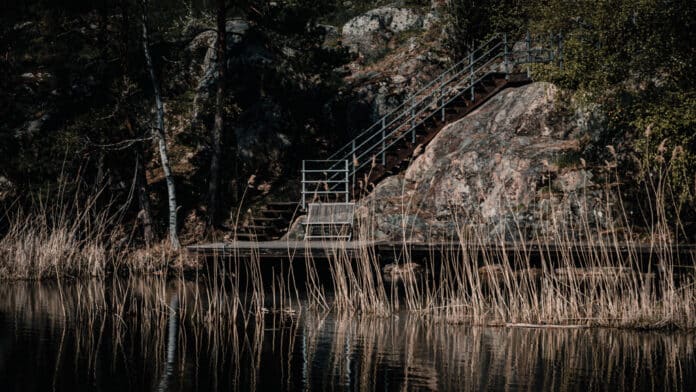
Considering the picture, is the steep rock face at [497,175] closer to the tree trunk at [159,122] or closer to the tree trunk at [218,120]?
the tree trunk at [218,120]

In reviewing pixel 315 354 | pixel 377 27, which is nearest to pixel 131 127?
pixel 315 354

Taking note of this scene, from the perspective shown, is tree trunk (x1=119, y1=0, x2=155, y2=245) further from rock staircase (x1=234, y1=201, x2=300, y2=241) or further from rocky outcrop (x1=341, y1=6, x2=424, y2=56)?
rocky outcrop (x1=341, y1=6, x2=424, y2=56)

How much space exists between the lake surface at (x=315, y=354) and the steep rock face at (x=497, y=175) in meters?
7.58

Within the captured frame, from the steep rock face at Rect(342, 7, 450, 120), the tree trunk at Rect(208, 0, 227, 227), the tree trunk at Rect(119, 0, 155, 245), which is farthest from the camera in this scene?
the steep rock face at Rect(342, 7, 450, 120)

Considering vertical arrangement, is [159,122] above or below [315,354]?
above

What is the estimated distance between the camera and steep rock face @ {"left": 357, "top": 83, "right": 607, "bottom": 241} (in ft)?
65.4

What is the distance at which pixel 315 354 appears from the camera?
9922mm

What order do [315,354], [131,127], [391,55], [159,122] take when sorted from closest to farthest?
[315,354] < [159,122] < [131,127] < [391,55]

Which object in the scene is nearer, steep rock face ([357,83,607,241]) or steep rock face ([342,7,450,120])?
steep rock face ([357,83,607,241])

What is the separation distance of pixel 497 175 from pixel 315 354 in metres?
12.3

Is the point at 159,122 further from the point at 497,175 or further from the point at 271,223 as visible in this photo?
the point at 497,175

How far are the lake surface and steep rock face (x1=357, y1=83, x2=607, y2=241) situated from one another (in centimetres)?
758

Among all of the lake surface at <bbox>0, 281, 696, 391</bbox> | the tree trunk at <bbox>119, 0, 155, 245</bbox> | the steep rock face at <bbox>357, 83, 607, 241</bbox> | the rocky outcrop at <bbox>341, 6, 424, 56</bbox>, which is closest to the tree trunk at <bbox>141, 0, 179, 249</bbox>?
the tree trunk at <bbox>119, 0, 155, 245</bbox>

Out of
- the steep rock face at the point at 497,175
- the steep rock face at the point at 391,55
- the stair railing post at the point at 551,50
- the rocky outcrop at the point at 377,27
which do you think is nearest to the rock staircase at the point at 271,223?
the steep rock face at the point at 497,175
